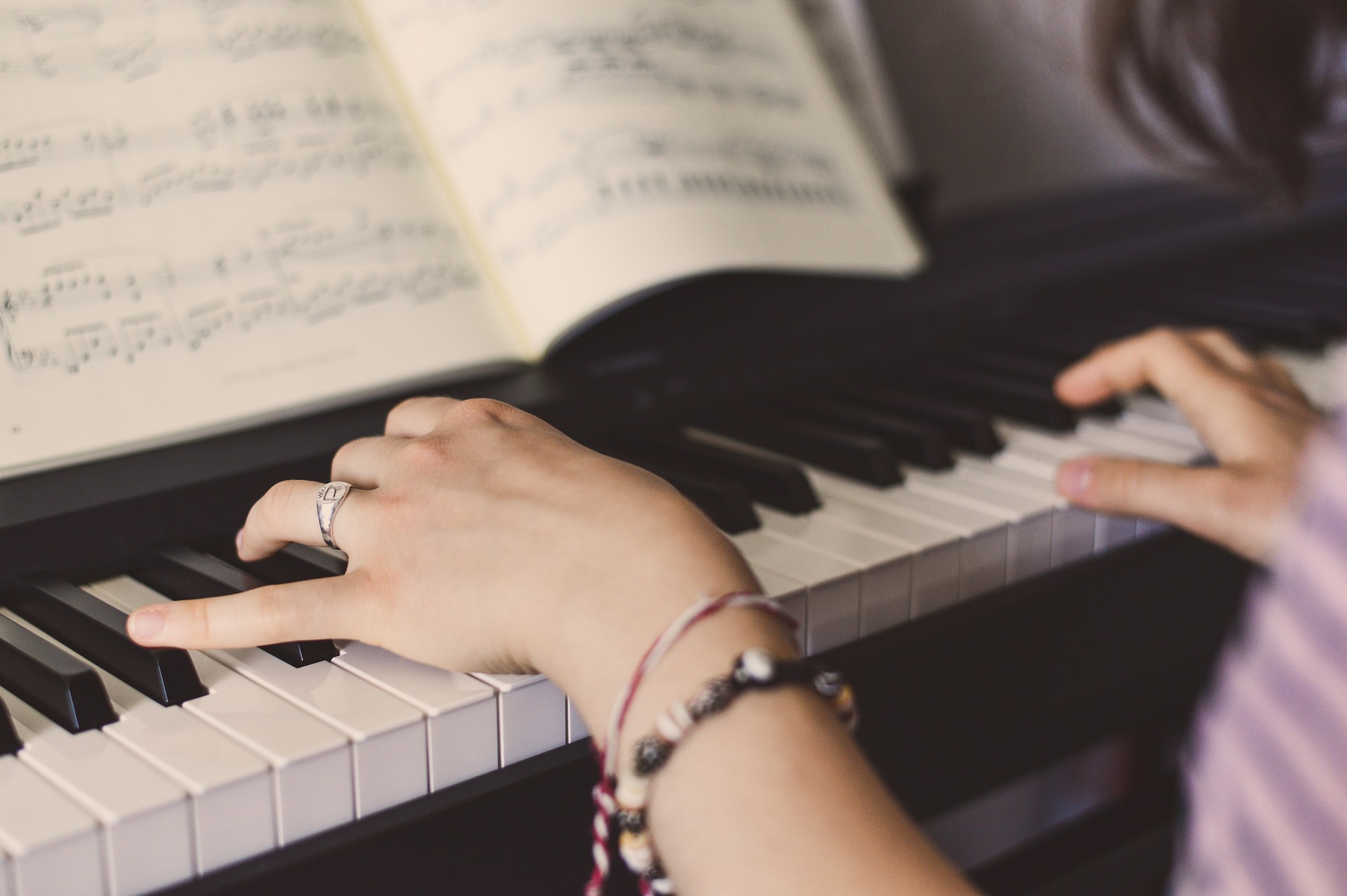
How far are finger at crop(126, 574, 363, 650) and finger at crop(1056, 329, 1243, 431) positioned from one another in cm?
75

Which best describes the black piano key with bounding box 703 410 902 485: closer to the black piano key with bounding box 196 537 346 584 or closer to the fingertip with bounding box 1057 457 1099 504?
the fingertip with bounding box 1057 457 1099 504

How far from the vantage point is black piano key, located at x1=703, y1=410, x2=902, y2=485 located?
952mm

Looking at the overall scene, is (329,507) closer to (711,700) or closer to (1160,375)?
(711,700)

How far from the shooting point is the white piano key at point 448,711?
0.63m

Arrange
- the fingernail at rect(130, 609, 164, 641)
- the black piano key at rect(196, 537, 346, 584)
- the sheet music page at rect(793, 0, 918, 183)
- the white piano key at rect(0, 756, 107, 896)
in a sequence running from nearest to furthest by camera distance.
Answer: the white piano key at rect(0, 756, 107, 896) → the fingernail at rect(130, 609, 164, 641) → the black piano key at rect(196, 537, 346, 584) → the sheet music page at rect(793, 0, 918, 183)

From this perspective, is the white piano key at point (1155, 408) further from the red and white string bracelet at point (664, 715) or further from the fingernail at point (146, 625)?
the fingernail at point (146, 625)

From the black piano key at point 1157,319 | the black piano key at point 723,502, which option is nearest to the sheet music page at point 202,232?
the black piano key at point 723,502

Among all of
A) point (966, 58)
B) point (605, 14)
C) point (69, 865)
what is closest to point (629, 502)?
point (69, 865)

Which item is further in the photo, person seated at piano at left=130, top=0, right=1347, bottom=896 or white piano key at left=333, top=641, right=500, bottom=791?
white piano key at left=333, top=641, right=500, bottom=791

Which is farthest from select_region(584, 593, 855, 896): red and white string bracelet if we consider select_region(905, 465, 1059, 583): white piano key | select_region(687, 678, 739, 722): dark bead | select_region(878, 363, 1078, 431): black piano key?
select_region(878, 363, 1078, 431): black piano key

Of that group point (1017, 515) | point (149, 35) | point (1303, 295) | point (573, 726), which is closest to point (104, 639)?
point (573, 726)

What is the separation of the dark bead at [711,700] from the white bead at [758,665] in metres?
0.01

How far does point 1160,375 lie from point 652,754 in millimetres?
717

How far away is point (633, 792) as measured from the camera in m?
0.57
